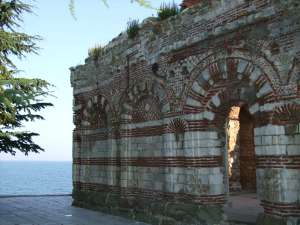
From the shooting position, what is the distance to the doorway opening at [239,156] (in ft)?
51.0

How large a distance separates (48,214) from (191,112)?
219 inches

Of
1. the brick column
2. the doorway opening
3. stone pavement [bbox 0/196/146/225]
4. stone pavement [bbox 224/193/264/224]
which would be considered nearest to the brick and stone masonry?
the brick column

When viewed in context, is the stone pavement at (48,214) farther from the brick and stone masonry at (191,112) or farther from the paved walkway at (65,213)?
the brick and stone masonry at (191,112)

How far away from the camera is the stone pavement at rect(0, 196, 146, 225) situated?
35.1 feet

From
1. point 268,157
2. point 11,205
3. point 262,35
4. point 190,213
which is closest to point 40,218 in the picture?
point 11,205

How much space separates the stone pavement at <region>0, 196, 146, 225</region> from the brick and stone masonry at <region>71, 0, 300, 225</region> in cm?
57

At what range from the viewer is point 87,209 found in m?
13.3

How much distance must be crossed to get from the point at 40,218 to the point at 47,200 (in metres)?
4.51

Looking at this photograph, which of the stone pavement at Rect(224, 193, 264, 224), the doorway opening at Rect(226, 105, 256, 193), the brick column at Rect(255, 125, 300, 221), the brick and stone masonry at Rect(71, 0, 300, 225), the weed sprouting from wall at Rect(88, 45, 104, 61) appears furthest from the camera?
the doorway opening at Rect(226, 105, 256, 193)

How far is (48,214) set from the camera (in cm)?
1202

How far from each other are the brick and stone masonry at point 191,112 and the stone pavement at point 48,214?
569 millimetres

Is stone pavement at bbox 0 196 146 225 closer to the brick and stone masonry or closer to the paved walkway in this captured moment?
the paved walkway

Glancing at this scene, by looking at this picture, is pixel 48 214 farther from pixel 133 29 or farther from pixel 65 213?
pixel 133 29

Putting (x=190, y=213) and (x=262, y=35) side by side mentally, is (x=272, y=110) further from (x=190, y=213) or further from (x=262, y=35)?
(x=190, y=213)
